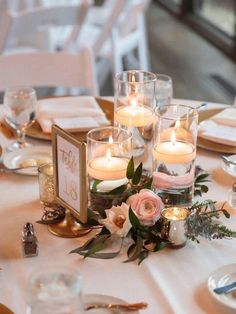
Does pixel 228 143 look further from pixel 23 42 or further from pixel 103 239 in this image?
pixel 23 42

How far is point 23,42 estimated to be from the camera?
354 cm

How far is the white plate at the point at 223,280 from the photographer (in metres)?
1.02

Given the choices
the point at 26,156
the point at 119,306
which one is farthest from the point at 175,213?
the point at 26,156

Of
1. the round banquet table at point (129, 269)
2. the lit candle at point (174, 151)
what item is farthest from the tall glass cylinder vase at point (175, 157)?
the round banquet table at point (129, 269)

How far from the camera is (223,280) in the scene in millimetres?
1081

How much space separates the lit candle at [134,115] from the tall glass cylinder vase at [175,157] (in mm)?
151

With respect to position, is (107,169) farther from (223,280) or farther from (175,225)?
(223,280)

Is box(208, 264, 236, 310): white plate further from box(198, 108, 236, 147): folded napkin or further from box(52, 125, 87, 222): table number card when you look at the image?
box(198, 108, 236, 147): folded napkin

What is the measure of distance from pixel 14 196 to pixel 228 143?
57cm

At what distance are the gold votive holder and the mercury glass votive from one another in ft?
0.85

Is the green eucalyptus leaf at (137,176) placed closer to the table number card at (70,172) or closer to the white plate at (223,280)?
the table number card at (70,172)

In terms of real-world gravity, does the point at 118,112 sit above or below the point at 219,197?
above

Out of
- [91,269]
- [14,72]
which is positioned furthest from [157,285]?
[14,72]

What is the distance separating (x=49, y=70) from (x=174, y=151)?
954 mm
